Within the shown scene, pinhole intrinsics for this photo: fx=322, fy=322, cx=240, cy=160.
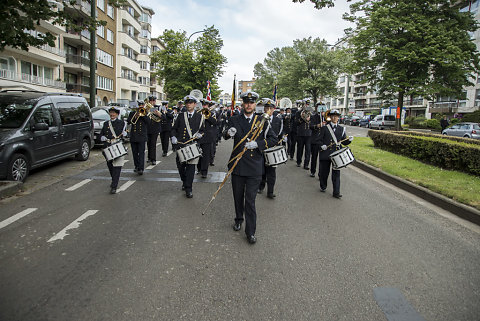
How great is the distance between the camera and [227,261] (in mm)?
3865

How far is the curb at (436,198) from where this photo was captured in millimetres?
5961

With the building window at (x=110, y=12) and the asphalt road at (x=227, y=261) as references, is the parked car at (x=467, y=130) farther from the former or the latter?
the building window at (x=110, y=12)

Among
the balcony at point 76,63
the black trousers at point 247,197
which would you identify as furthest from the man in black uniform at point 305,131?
the balcony at point 76,63

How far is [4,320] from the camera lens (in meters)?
2.67

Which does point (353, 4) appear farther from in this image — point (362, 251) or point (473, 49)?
point (362, 251)

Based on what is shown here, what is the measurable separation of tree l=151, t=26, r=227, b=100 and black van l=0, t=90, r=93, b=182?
23904 mm

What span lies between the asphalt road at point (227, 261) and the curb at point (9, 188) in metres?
0.37

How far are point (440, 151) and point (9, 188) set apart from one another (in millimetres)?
11537

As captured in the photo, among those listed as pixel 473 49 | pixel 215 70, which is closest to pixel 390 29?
pixel 473 49

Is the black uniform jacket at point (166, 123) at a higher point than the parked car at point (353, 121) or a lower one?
lower

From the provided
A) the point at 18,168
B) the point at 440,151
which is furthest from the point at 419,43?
the point at 18,168

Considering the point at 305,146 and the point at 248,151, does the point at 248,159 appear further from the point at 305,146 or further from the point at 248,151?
the point at 305,146

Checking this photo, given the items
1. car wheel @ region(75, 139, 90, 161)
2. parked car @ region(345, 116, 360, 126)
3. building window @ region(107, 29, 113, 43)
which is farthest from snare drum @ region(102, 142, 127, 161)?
parked car @ region(345, 116, 360, 126)

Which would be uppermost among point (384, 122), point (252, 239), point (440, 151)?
point (384, 122)
